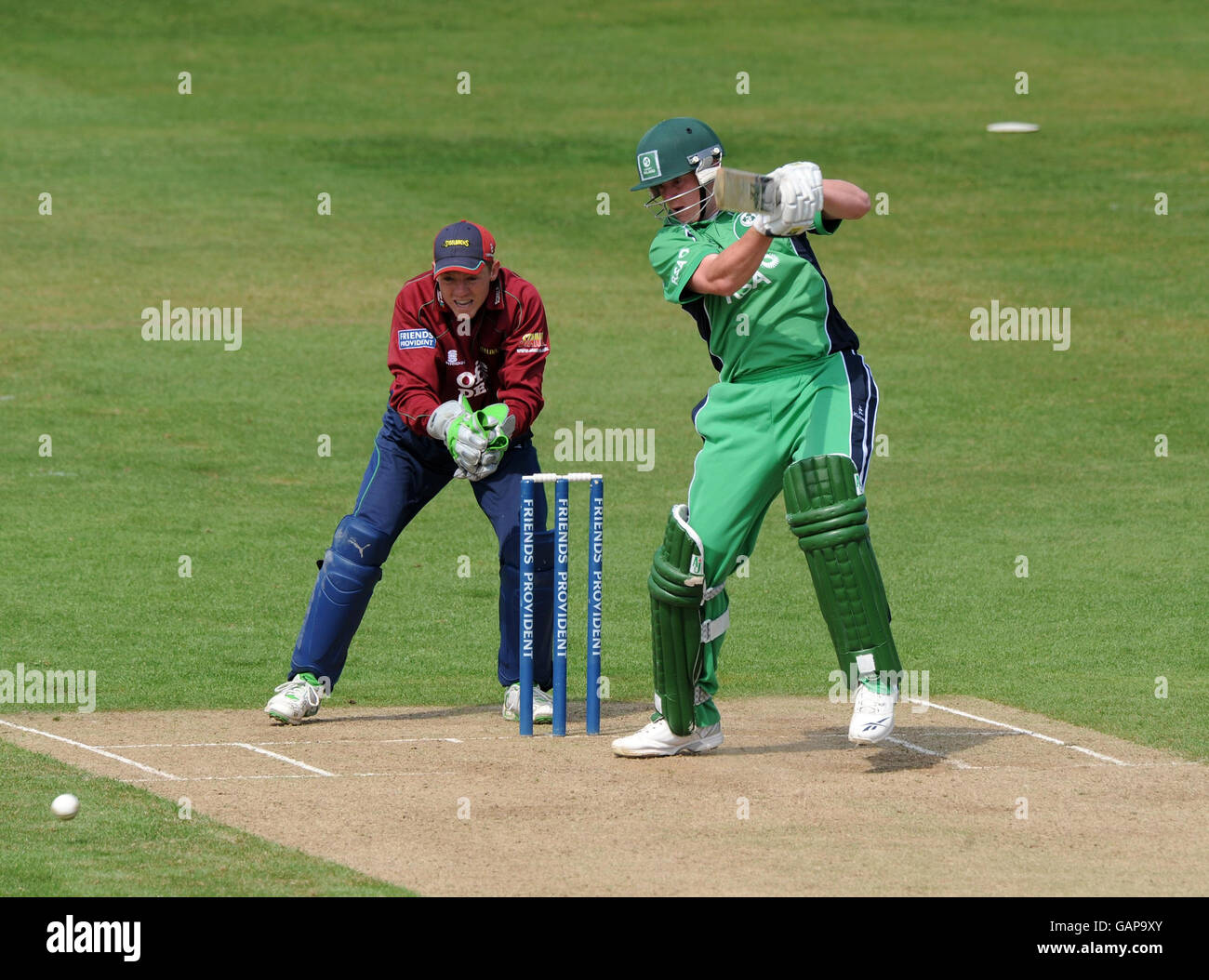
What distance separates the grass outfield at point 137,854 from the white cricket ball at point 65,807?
0.03 metres

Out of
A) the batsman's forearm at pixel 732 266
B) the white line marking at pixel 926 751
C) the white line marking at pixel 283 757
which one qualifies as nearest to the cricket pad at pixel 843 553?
the white line marking at pixel 926 751

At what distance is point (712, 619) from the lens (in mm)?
7809

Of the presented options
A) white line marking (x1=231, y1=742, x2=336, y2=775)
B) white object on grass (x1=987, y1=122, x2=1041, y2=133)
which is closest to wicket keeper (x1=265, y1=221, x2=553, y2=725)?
white line marking (x1=231, y1=742, x2=336, y2=775)

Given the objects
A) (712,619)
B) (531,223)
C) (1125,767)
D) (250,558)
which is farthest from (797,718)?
(531,223)

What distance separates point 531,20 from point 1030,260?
15.6m

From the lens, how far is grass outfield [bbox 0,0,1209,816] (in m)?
10.7

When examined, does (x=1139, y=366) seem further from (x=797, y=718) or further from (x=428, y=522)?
(x=797, y=718)

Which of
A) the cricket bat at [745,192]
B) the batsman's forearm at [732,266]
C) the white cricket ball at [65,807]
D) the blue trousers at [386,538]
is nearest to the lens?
the white cricket ball at [65,807]

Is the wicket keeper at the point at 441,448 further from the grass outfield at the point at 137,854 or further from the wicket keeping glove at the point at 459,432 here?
the grass outfield at the point at 137,854

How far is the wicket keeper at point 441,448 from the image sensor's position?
28.3 ft

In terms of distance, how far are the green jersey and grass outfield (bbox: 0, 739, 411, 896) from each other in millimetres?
2602

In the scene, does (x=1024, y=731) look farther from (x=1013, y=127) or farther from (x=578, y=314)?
(x=1013, y=127)

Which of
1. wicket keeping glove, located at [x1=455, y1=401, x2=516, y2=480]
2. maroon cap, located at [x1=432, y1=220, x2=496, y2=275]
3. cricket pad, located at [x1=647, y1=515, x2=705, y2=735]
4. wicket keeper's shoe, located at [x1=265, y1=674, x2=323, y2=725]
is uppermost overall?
maroon cap, located at [x1=432, y1=220, x2=496, y2=275]

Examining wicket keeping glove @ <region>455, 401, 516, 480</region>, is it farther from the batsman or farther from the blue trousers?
the batsman
